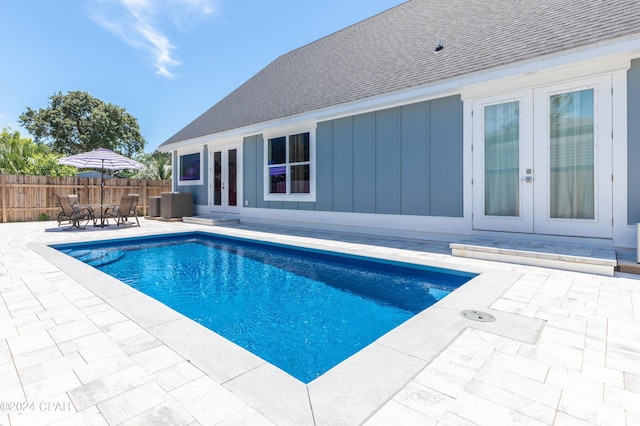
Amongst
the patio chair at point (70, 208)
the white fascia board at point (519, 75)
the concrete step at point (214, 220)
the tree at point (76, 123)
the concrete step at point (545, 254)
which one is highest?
the tree at point (76, 123)

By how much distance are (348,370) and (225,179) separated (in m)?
10.5

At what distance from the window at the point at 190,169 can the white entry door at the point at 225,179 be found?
970mm

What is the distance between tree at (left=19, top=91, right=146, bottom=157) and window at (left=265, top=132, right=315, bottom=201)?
25356 millimetres

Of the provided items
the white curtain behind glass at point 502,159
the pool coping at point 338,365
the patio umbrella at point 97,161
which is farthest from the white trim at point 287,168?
the pool coping at point 338,365

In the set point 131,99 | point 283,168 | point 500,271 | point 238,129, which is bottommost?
point 500,271

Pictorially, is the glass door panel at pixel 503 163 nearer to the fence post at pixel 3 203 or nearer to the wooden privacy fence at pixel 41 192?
the wooden privacy fence at pixel 41 192

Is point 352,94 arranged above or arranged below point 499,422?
above

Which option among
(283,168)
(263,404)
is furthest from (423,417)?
(283,168)

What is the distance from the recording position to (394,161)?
7.16 metres

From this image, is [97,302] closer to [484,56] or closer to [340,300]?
[340,300]

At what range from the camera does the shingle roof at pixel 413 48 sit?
528 cm

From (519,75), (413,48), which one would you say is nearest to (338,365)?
(519,75)

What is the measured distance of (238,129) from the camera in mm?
9969

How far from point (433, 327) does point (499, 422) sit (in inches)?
42.4
